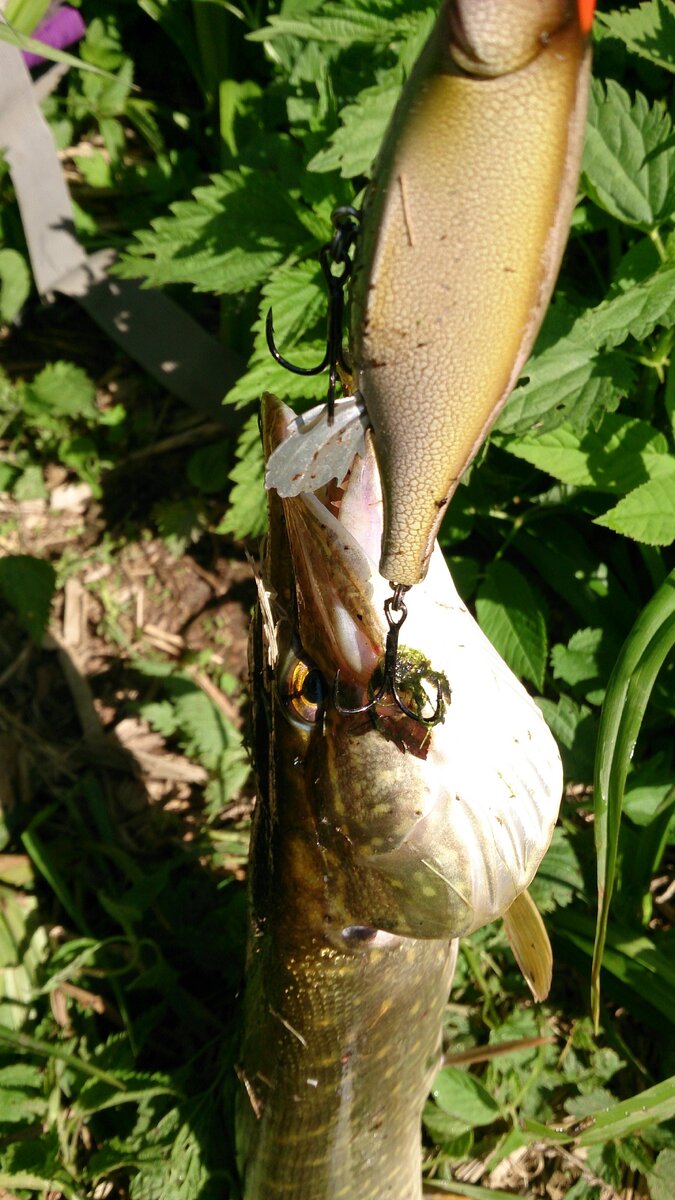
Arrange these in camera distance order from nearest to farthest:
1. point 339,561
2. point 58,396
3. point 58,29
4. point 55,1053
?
point 339,561 < point 55,1053 < point 58,29 < point 58,396

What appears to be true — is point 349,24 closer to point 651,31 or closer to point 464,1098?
point 651,31

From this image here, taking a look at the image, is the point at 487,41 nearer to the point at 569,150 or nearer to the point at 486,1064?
the point at 569,150

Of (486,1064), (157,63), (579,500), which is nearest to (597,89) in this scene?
(579,500)

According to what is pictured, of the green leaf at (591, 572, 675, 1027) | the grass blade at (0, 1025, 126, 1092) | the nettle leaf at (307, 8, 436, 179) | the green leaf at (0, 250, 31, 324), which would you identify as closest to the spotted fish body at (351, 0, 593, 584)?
the green leaf at (591, 572, 675, 1027)

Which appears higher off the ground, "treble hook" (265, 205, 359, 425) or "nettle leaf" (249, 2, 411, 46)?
"nettle leaf" (249, 2, 411, 46)

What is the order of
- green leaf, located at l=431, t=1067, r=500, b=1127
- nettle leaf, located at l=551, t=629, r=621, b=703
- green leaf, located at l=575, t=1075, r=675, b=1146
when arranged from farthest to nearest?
1. nettle leaf, located at l=551, t=629, r=621, b=703
2. green leaf, located at l=431, t=1067, r=500, b=1127
3. green leaf, located at l=575, t=1075, r=675, b=1146

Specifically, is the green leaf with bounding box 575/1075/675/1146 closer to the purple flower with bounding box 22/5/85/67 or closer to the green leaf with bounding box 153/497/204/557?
the green leaf with bounding box 153/497/204/557

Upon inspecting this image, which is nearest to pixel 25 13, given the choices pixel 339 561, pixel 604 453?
pixel 604 453
